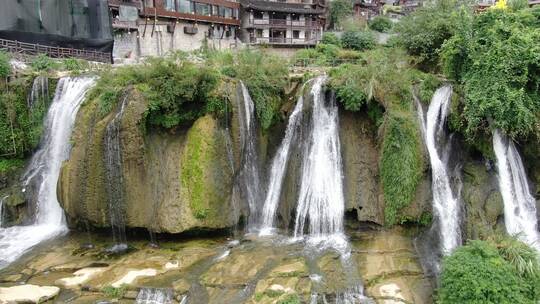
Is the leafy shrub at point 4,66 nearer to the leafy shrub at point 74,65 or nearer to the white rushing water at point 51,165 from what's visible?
the white rushing water at point 51,165

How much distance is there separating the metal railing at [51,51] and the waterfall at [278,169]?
46.7 feet

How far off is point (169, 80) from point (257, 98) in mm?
3235

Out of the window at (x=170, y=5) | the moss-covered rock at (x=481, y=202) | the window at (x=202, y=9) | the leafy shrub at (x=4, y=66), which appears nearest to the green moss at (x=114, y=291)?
the moss-covered rock at (x=481, y=202)

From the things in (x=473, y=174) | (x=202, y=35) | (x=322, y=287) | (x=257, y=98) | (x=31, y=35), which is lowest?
(x=322, y=287)

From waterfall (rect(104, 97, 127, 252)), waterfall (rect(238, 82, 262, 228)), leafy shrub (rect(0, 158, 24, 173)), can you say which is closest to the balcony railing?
waterfall (rect(238, 82, 262, 228))

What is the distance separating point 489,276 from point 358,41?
28.4 m

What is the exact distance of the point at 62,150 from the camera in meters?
16.5

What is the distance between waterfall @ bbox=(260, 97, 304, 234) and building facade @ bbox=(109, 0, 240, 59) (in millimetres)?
18126

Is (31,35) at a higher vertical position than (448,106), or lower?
higher

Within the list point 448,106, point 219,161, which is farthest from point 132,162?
point 448,106

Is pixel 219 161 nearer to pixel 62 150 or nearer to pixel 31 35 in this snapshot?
pixel 62 150

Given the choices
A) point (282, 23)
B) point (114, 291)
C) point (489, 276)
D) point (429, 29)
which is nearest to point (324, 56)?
point (429, 29)

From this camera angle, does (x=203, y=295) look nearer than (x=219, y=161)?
Yes

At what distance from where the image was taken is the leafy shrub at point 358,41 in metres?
34.9
